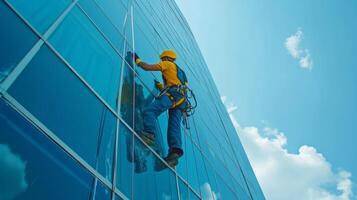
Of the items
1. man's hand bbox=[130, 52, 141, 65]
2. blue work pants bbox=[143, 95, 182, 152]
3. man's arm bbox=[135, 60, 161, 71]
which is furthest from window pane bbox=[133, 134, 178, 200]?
man's hand bbox=[130, 52, 141, 65]

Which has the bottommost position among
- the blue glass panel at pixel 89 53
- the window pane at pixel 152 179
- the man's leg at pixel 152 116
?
the window pane at pixel 152 179

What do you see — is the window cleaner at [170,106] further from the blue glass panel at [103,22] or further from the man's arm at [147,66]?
the blue glass panel at [103,22]

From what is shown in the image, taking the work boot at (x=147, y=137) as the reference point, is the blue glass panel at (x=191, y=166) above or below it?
below

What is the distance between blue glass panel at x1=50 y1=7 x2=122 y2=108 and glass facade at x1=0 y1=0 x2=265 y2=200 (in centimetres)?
2

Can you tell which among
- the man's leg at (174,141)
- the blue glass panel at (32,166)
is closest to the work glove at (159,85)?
the man's leg at (174,141)

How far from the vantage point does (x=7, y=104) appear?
250cm

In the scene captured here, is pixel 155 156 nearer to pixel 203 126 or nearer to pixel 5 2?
pixel 5 2

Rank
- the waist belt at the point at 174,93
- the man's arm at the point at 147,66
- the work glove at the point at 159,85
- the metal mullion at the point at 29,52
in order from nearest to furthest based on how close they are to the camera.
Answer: the metal mullion at the point at 29,52 → the waist belt at the point at 174,93 → the man's arm at the point at 147,66 → the work glove at the point at 159,85

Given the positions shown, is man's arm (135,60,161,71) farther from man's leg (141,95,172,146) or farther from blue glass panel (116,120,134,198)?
blue glass panel (116,120,134,198)

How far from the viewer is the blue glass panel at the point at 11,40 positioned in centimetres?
270

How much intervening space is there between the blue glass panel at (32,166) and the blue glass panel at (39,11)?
122 cm

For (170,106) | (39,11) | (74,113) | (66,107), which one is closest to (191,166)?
(170,106)

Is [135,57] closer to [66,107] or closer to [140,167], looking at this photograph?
[140,167]

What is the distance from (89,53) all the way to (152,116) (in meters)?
1.21
